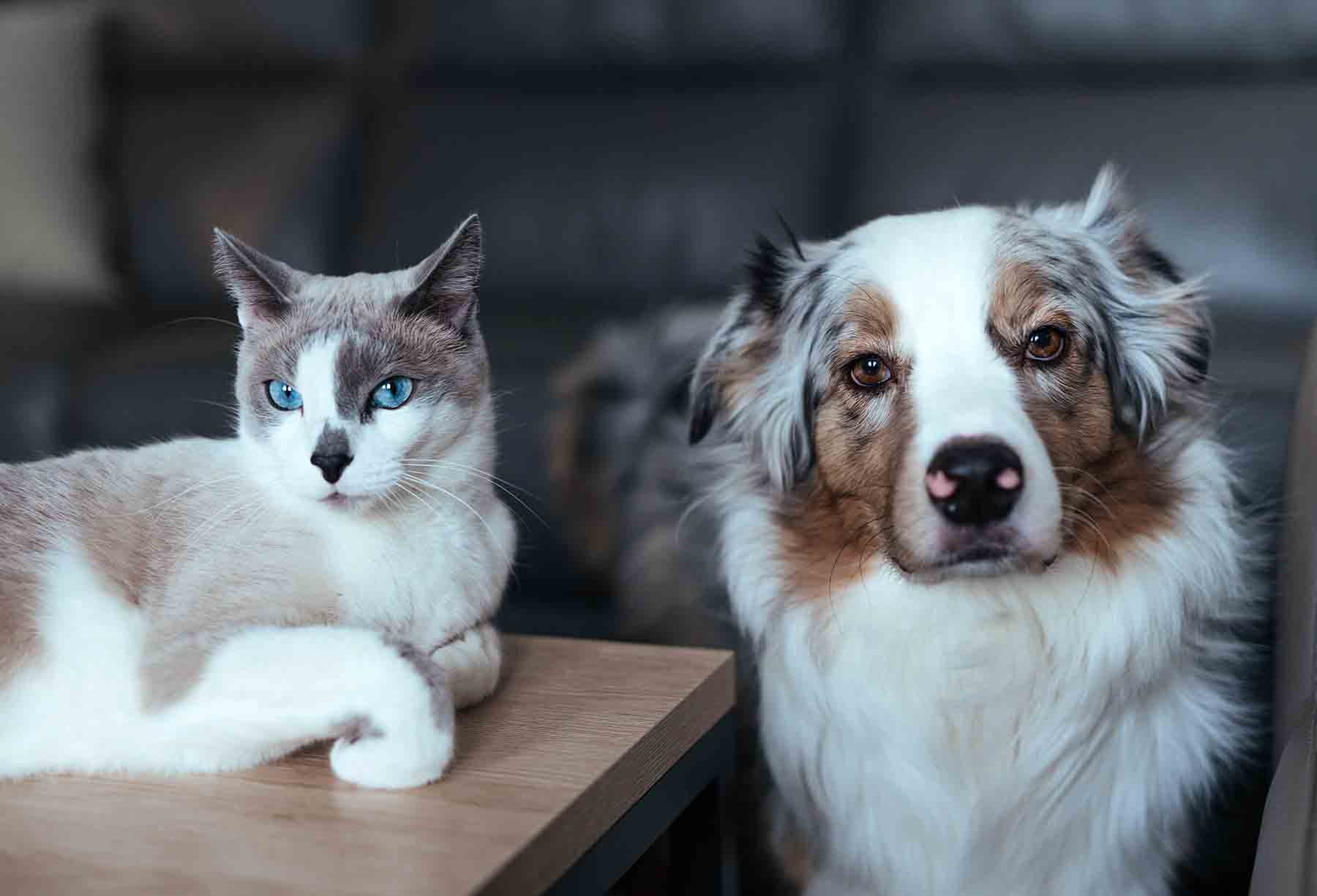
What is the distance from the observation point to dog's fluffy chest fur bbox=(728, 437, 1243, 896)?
1.27 m

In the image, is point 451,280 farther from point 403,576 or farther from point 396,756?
point 396,756

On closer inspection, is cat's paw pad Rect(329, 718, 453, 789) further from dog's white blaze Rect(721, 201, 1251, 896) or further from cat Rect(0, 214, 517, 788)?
dog's white blaze Rect(721, 201, 1251, 896)

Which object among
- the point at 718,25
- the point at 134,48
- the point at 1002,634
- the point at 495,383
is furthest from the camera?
the point at 134,48

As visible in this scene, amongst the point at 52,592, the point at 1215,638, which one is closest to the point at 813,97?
the point at 1215,638

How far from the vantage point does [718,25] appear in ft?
7.68

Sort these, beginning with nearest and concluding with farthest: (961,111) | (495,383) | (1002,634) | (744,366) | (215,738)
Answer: (215,738), (1002,634), (744,366), (495,383), (961,111)

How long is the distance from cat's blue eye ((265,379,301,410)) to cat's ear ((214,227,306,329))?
6 centimetres

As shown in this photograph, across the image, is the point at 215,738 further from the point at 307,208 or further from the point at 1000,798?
the point at 307,208

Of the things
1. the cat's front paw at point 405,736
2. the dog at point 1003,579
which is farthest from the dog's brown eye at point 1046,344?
the cat's front paw at point 405,736

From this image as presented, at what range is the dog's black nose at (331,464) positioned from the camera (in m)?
0.96

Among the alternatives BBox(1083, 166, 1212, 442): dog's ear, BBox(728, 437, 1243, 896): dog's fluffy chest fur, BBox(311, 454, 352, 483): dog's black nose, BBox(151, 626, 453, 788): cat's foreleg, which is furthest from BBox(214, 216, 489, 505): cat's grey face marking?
BBox(1083, 166, 1212, 442): dog's ear

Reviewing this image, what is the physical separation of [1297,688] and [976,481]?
1.17ft

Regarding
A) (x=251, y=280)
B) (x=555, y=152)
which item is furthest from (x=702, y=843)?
(x=555, y=152)

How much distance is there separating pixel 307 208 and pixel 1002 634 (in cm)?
168
